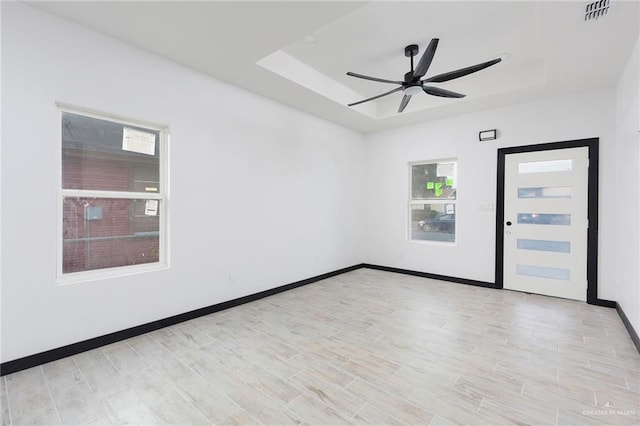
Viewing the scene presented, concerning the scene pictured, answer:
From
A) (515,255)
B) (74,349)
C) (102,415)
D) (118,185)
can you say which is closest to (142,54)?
(118,185)

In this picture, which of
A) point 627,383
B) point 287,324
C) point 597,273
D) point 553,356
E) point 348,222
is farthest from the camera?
point 348,222

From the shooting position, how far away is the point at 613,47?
9.48ft

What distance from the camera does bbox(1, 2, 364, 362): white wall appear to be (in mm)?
2355

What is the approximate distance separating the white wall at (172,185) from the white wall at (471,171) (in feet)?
3.41

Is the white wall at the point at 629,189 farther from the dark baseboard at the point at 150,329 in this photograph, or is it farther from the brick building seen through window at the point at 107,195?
the brick building seen through window at the point at 107,195

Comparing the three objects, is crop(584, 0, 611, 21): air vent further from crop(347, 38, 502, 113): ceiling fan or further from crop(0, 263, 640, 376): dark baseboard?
crop(0, 263, 640, 376): dark baseboard

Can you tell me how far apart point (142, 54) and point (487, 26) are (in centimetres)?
362

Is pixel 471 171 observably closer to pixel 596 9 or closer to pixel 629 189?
pixel 629 189

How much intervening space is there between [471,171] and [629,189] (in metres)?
2.04

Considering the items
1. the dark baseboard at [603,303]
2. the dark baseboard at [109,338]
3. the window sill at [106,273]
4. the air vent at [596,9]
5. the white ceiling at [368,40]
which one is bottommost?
the dark baseboard at [109,338]

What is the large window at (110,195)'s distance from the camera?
2709mm

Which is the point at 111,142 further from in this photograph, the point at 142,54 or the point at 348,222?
the point at 348,222

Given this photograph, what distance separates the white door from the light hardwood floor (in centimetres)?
69

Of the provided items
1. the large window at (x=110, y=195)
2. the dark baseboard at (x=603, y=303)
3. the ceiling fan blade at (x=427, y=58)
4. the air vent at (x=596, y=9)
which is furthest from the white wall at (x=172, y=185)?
the dark baseboard at (x=603, y=303)
